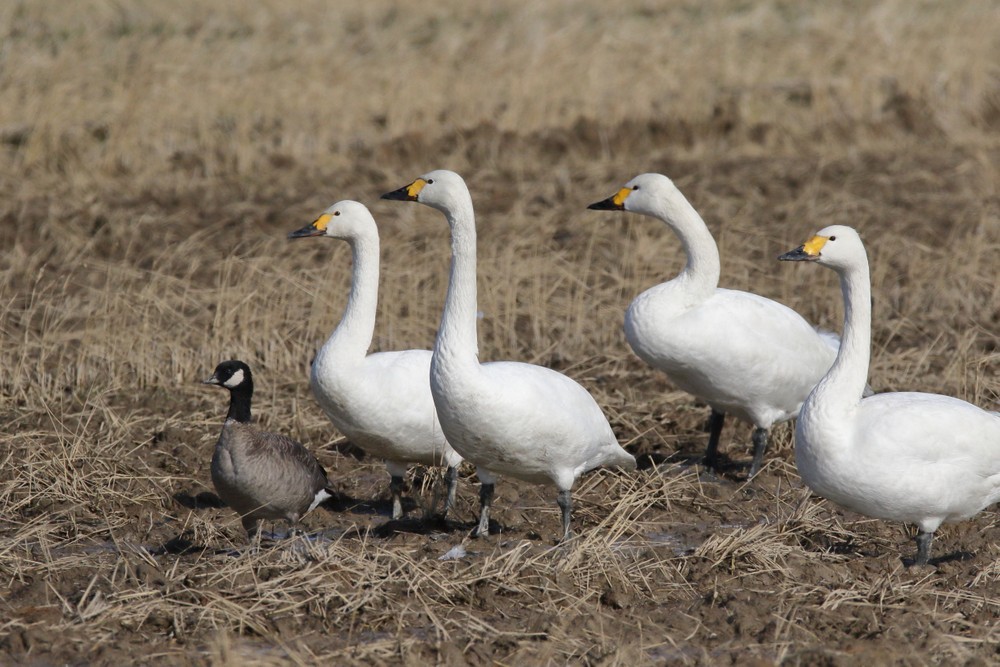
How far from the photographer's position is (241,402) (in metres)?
6.39

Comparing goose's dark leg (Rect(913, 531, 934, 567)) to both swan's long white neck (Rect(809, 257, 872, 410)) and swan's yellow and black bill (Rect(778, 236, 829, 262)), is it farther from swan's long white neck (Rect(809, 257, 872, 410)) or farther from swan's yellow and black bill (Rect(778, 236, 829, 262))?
swan's yellow and black bill (Rect(778, 236, 829, 262))

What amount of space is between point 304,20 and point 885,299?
1345 cm

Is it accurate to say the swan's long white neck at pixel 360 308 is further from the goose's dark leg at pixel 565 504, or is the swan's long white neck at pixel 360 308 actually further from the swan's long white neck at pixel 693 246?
the swan's long white neck at pixel 693 246

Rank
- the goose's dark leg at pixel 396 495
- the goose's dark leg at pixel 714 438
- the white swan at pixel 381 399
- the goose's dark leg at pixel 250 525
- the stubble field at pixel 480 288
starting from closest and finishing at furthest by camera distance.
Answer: the stubble field at pixel 480 288, the goose's dark leg at pixel 250 525, the white swan at pixel 381 399, the goose's dark leg at pixel 396 495, the goose's dark leg at pixel 714 438

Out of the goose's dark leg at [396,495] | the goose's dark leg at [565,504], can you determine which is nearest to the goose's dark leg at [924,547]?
the goose's dark leg at [565,504]

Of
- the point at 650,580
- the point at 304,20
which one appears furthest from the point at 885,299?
the point at 304,20

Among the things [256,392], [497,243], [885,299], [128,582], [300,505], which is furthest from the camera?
[497,243]

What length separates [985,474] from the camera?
5777 mm

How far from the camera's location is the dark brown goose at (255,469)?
19.7ft

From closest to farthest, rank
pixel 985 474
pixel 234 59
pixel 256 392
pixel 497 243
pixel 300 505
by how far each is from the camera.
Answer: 1. pixel 985 474
2. pixel 300 505
3. pixel 256 392
4. pixel 497 243
5. pixel 234 59

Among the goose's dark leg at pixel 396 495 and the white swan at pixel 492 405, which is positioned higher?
the white swan at pixel 492 405

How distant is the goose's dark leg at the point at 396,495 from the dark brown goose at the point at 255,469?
414 millimetres

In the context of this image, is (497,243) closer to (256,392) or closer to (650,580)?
(256,392)

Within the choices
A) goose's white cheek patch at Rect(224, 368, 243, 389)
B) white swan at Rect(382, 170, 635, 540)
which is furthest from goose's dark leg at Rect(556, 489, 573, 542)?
goose's white cheek patch at Rect(224, 368, 243, 389)
